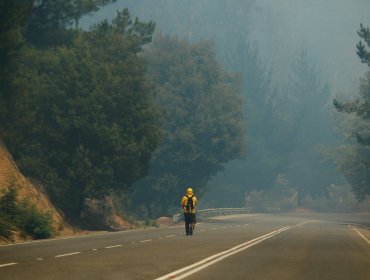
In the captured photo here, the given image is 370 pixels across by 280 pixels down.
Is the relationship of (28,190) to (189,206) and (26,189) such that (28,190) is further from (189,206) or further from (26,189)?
(189,206)

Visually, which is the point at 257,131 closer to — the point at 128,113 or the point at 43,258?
the point at 128,113

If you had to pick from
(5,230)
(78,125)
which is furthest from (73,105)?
(5,230)

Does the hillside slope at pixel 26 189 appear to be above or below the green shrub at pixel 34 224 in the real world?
above

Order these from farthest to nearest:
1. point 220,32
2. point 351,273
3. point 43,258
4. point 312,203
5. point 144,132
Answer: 1. point 220,32
2. point 312,203
3. point 144,132
4. point 43,258
5. point 351,273

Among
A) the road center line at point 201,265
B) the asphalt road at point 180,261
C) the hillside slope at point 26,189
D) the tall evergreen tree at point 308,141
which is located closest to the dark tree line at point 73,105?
the hillside slope at point 26,189

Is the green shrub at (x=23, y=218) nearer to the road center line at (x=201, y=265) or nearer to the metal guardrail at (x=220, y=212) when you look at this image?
the road center line at (x=201, y=265)

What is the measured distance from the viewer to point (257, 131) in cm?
11194

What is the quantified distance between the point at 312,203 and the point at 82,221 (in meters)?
90.2

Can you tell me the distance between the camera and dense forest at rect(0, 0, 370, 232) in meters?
40.6

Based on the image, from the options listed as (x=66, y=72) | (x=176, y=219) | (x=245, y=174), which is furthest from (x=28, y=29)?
Answer: (x=245, y=174)

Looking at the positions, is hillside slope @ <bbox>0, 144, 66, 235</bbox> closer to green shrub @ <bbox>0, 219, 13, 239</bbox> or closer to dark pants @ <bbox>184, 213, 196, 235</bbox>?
dark pants @ <bbox>184, 213, 196, 235</bbox>

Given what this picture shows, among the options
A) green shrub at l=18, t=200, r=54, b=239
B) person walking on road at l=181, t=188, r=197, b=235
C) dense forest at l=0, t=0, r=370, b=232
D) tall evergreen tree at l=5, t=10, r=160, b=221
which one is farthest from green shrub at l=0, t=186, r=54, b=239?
tall evergreen tree at l=5, t=10, r=160, b=221

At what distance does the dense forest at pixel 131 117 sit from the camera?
40.6 meters

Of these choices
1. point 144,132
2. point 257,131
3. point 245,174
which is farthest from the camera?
point 257,131
